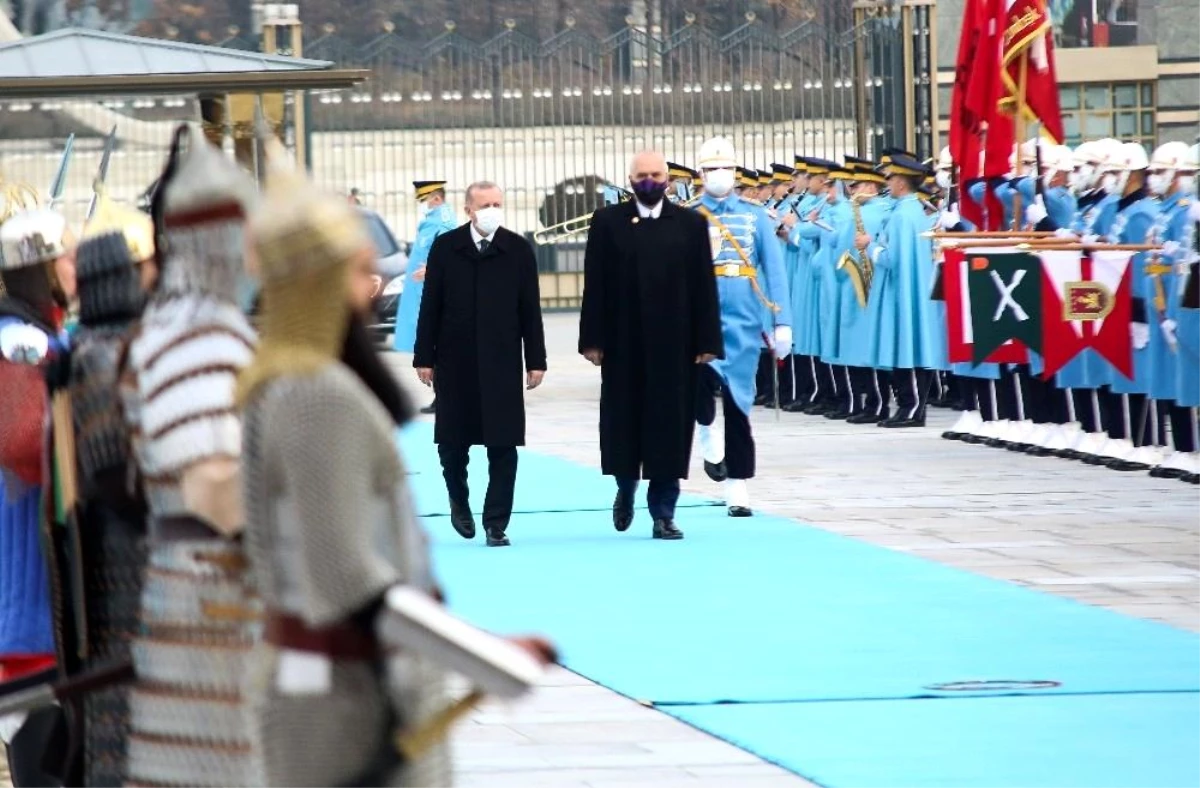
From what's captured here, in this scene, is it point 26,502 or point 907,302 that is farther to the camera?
point 907,302

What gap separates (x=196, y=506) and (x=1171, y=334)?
11246mm

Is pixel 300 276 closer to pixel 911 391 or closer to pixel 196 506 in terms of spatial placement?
pixel 196 506

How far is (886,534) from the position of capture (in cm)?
1291

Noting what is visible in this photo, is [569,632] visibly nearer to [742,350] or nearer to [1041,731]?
[1041,731]

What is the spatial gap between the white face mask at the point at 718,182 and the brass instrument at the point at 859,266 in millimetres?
6172

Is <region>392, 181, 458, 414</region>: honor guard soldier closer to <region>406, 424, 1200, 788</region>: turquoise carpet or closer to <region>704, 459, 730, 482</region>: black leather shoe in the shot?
<region>704, 459, 730, 482</region>: black leather shoe

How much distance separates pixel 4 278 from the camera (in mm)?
6648

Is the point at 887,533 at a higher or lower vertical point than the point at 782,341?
lower

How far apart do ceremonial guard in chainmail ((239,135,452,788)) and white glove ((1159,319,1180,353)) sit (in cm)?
1142

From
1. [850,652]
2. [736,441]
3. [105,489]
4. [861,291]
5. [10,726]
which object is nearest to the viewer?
[105,489]

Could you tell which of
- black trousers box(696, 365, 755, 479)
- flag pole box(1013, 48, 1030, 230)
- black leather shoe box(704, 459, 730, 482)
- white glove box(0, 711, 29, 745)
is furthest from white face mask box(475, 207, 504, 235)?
white glove box(0, 711, 29, 745)

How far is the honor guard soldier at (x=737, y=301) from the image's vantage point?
44.9ft

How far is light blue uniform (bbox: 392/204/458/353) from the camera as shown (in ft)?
73.3

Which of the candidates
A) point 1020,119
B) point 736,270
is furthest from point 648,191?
point 1020,119
